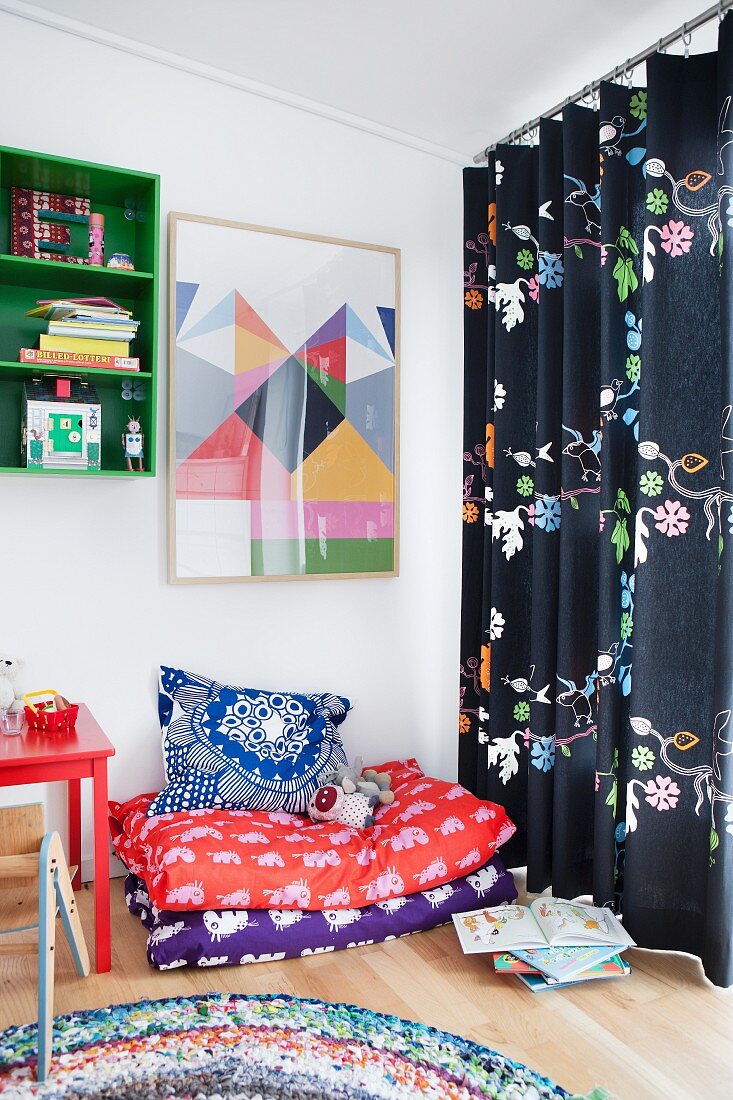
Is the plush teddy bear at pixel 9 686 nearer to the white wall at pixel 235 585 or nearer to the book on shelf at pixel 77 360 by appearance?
the white wall at pixel 235 585

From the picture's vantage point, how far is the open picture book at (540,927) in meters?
2.10

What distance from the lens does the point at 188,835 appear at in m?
2.23

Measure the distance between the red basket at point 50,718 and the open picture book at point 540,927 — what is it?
116 centimetres

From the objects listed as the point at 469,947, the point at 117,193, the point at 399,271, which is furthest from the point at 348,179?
the point at 469,947

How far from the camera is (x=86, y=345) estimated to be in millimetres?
2295

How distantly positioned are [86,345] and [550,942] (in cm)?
200

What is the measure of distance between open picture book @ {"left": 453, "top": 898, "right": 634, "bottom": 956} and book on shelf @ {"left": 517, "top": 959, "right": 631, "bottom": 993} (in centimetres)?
5

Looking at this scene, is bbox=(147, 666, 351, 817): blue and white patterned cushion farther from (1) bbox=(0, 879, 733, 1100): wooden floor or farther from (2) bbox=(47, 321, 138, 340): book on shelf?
(2) bbox=(47, 321, 138, 340): book on shelf

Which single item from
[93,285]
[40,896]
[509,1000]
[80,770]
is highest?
[93,285]

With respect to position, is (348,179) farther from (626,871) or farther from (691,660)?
(626,871)

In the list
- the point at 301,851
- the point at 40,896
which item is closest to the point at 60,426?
the point at 40,896

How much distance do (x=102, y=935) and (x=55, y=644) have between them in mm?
869

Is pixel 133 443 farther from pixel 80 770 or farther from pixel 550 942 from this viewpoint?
pixel 550 942

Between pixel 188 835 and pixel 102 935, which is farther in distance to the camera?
pixel 188 835
